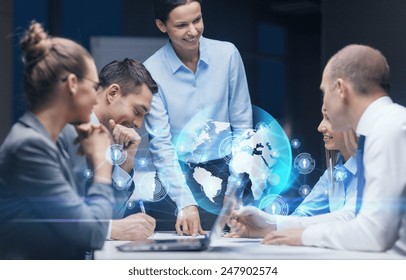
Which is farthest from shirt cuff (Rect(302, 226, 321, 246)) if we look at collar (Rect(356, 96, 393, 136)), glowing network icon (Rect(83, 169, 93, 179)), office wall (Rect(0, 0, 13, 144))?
office wall (Rect(0, 0, 13, 144))

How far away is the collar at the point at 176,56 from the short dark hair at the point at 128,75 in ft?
0.38

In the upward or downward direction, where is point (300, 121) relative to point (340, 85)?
downward

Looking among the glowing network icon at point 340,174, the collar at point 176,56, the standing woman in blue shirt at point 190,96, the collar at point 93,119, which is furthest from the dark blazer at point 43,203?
the glowing network icon at point 340,174

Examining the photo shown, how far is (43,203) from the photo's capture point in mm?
2805

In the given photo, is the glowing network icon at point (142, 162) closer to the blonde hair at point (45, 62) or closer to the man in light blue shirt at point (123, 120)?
the man in light blue shirt at point (123, 120)

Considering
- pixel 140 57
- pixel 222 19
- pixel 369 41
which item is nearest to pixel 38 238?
pixel 140 57

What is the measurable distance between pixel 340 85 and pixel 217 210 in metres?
0.77

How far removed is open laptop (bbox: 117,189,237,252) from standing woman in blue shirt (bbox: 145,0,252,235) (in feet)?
0.94

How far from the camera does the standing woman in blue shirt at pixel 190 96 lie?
3.10 metres

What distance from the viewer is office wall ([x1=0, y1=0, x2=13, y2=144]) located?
9.83 ft

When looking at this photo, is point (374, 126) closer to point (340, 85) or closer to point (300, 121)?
point (340, 85)

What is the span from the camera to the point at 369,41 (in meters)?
3.06
